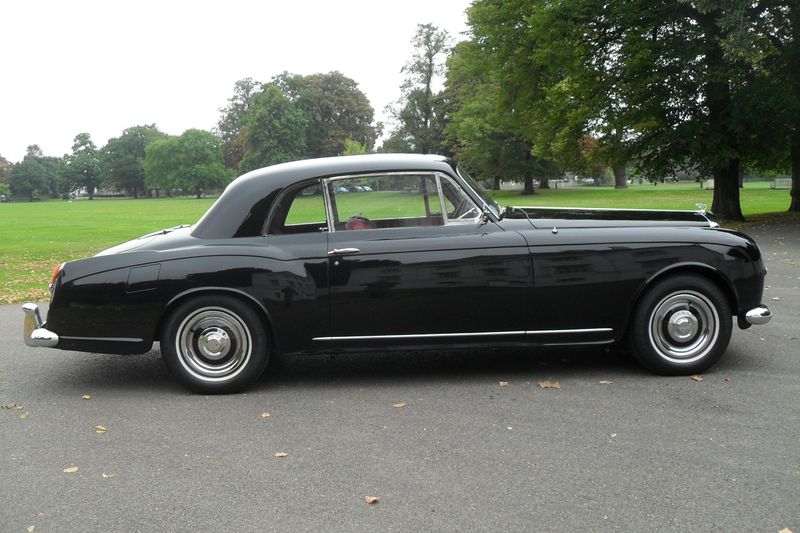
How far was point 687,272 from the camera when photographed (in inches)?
190

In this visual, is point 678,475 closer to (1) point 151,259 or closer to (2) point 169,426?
(2) point 169,426

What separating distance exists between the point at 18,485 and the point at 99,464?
1.26 ft

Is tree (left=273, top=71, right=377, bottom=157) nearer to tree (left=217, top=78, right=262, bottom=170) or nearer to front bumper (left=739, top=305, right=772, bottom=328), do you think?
tree (left=217, top=78, right=262, bottom=170)

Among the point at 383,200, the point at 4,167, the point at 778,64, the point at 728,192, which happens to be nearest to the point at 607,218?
the point at 383,200

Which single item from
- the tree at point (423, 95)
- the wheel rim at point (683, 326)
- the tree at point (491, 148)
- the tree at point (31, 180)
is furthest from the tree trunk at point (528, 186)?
the tree at point (31, 180)

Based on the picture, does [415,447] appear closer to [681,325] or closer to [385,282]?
[385,282]

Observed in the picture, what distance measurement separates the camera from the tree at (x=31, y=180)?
122812 mm

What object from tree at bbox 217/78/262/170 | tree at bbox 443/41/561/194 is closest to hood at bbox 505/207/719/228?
tree at bbox 443/41/561/194

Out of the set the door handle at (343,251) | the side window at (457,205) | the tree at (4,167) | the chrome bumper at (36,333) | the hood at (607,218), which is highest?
the tree at (4,167)

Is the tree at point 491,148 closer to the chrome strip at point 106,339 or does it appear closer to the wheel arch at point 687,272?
the wheel arch at point 687,272

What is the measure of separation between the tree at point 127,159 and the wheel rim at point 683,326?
11956 centimetres

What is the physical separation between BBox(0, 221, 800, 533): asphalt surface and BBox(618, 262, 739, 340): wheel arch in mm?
494

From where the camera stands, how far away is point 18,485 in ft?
10.8

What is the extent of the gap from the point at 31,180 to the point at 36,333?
451ft
